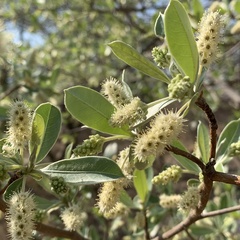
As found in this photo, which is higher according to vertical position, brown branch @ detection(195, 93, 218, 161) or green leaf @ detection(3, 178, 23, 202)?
brown branch @ detection(195, 93, 218, 161)

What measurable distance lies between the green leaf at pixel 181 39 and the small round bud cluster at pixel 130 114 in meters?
0.15

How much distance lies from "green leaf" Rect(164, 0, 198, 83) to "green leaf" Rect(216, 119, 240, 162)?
1.49ft

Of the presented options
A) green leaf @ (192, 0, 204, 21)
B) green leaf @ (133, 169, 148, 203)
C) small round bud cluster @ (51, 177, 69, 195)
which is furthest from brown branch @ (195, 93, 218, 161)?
green leaf @ (192, 0, 204, 21)

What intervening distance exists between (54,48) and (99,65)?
1.67ft

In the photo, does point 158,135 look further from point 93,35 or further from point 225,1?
point 93,35

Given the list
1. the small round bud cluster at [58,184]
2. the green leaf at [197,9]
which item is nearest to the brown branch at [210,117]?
the small round bud cluster at [58,184]

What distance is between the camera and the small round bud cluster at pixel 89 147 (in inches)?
45.3

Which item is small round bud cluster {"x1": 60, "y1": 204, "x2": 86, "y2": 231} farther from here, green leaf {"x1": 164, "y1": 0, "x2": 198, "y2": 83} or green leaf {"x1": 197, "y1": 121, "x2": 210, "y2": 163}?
green leaf {"x1": 164, "y1": 0, "x2": 198, "y2": 83}

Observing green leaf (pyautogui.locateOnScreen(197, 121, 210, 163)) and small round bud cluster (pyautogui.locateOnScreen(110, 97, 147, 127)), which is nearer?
small round bud cluster (pyautogui.locateOnScreen(110, 97, 147, 127))

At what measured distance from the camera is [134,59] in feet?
3.77

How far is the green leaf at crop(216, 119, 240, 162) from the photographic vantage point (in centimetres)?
148

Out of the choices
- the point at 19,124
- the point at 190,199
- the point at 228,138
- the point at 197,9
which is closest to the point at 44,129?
the point at 19,124

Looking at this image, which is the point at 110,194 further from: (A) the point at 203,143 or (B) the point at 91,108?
(A) the point at 203,143

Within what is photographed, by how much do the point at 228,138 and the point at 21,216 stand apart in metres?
0.78
